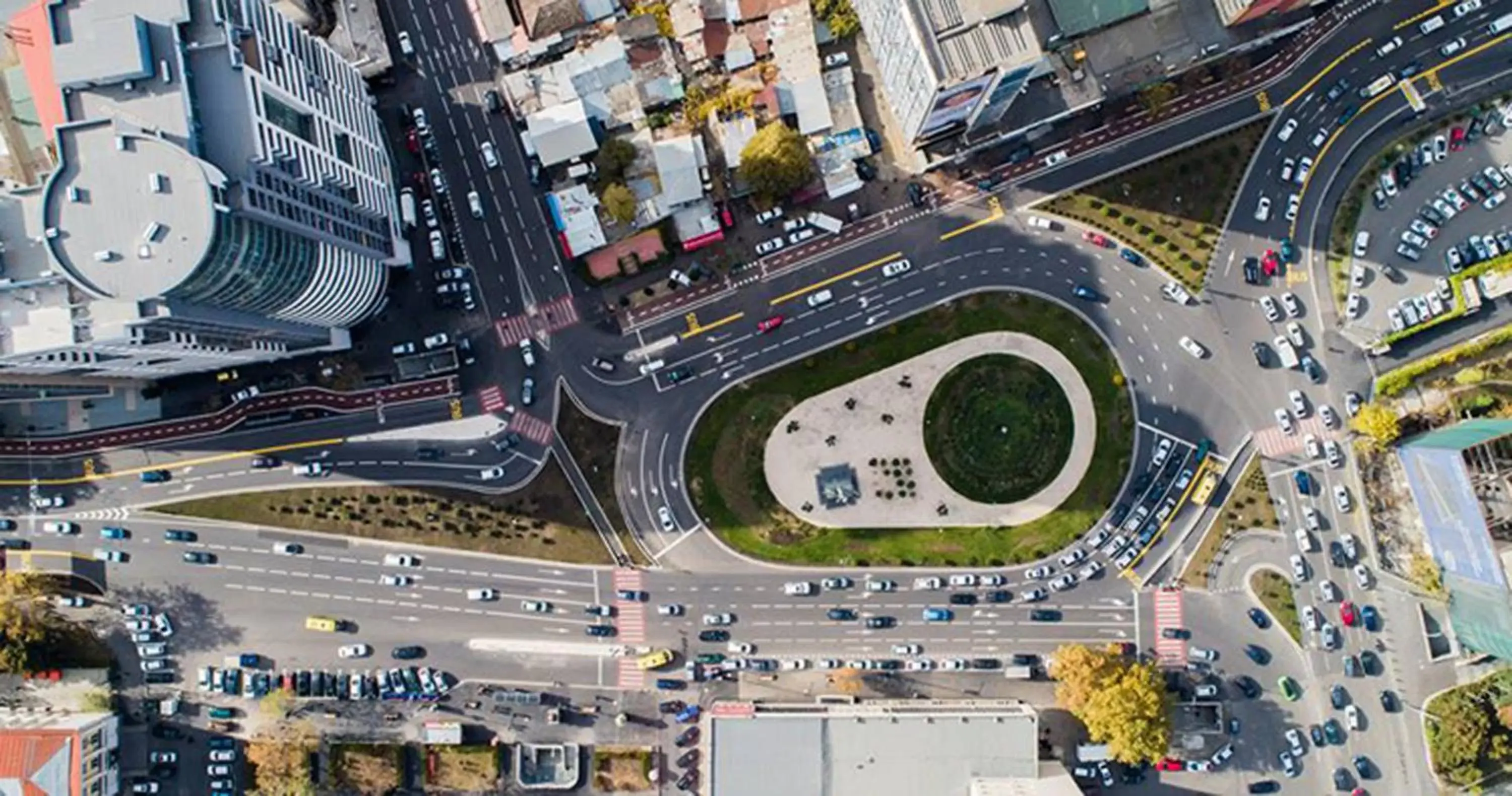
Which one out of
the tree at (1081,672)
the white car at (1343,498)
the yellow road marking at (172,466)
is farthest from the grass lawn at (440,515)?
the white car at (1343,498)

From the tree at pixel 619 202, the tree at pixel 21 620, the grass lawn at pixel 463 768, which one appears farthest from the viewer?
the grass lawn at pixel 463 768

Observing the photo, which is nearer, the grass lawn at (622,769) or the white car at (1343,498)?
the grass lawn at (622,769)

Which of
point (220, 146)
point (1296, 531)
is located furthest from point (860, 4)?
point (1296, 531)

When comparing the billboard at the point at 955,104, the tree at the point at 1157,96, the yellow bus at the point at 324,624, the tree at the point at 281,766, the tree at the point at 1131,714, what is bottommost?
the tree at the point at 1131,714

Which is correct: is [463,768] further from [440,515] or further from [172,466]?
[172,466]

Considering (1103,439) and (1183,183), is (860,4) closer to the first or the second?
(1183,183)

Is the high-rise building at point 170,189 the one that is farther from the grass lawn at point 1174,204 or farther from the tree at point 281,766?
the grass lawn at point 1174,204
